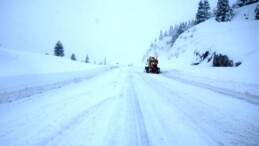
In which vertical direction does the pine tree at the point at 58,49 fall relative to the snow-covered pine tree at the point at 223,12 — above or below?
below

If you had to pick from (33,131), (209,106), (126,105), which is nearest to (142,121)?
(126,105)

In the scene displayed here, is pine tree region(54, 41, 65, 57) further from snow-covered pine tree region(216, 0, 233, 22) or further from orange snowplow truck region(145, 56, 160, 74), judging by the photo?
snow-covered pine tree region(216, 0, 233, 22)

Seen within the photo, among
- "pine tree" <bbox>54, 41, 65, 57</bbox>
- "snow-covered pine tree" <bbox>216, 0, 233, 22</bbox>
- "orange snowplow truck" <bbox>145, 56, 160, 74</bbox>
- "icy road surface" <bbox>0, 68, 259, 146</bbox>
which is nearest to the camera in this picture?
"icy road surface" <bbox>0, 68, 259, 146</bbox>

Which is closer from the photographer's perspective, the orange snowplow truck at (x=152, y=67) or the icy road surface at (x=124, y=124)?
the icy road surface at (x=124, y=124)

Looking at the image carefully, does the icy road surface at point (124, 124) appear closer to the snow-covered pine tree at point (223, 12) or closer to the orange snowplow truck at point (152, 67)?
the orange snowplow truck at point (152, 67)

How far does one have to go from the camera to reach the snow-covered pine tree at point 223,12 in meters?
59.8

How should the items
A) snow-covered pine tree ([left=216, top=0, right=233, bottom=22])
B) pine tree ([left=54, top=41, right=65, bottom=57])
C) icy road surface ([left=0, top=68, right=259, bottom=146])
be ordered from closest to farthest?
1. icy road surface ([left=0, top=68, right=259, bottom=146])
2. snow-covered pine tree ([left=216, top=0, right=233, bottom=22])
3. pine tree ([left=54, top=41, right=65, bottom=57])

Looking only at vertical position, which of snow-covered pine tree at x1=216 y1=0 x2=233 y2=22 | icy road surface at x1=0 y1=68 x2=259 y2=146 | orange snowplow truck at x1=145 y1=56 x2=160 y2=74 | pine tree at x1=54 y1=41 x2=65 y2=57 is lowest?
icy road surface at x1=0 y1=68 x2=259 y2=146

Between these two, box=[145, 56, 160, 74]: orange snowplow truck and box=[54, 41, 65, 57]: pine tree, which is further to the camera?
box=[54, 41, 65, 57]: pine tree

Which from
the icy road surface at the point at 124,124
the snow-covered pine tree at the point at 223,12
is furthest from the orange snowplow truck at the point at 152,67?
the snow-covered pine tree at the point at 223,12

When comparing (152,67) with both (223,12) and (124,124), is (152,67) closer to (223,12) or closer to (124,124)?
(124,124)

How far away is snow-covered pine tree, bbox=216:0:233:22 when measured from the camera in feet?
196

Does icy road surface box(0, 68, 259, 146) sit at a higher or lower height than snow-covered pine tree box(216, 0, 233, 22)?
lower

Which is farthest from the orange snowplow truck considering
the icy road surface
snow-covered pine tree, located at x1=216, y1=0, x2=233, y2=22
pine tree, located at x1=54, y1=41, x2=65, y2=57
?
pine tree, located at x1=54, y1=41, x2=65, y2=57
